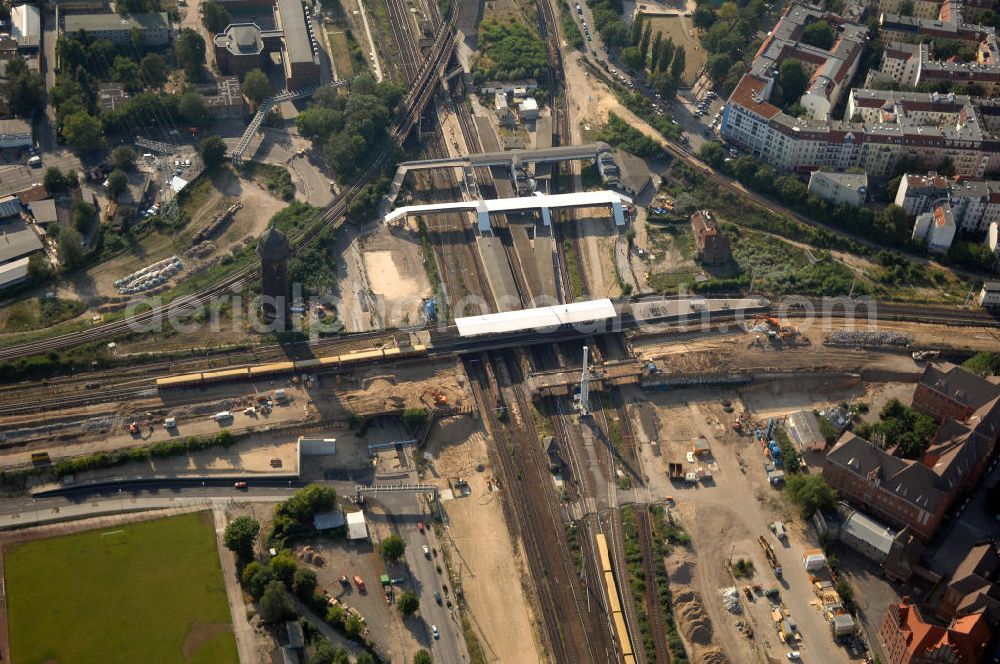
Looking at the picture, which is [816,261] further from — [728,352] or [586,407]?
[586,407]

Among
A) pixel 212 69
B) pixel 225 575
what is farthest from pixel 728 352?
pixel 212 69

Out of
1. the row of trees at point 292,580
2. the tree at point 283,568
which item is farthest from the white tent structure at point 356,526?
the tree at point 283,568

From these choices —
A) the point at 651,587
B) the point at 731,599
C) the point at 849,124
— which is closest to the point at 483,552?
the point at 651,587

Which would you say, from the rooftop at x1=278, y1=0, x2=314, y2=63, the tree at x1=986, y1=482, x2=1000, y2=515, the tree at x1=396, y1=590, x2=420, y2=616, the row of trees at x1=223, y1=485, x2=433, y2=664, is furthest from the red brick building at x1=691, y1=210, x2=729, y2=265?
the rooftop at x1=278, y1=0, x2=314, y2=63

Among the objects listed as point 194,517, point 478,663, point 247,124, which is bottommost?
point 478,663

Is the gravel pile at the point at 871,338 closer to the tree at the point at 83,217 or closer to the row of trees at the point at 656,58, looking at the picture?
the row of trees at the point at 656,58

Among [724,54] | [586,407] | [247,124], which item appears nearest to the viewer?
[586,407]
